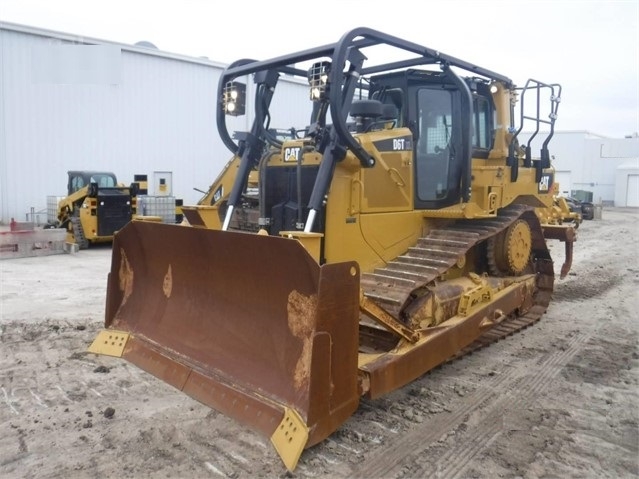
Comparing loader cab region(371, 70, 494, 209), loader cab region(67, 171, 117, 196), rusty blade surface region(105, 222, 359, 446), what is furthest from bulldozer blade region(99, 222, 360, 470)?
loader cab region(67, 171, 117, 196)

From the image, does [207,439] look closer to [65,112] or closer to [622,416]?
[622,416]

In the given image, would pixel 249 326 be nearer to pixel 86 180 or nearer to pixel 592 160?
pixel 86 180

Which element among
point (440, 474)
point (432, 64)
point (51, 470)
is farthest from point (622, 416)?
point (51, 470)

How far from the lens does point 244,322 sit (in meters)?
3.89

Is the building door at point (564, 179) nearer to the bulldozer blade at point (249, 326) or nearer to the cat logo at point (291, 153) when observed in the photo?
the cat logo at point (291, 153)

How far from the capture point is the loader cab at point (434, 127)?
5.40 meters

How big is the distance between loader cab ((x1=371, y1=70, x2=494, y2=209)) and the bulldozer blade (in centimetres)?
224

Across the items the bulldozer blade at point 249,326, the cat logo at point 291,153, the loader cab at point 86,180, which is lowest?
the bulldozer blade at point 249,326

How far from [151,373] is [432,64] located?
3918 mm

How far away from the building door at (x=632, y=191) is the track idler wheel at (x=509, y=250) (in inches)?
1705

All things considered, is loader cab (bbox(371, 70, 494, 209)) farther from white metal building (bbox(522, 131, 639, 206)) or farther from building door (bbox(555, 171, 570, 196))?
building door (bbox(555, 171, 570, 196))

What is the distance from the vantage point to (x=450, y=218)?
17.9 feet

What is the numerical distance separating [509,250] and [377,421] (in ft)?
9.70

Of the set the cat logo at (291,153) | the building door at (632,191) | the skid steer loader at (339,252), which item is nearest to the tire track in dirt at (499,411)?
the skid steer loader at (339,252)
